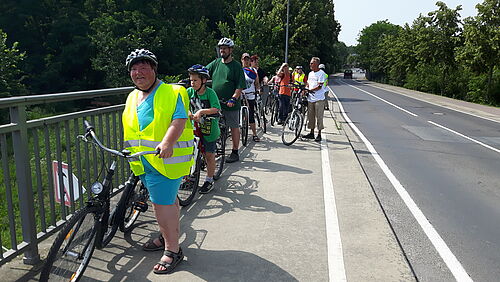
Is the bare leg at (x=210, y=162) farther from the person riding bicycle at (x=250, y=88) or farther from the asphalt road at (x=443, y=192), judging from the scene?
the person riding bicycle at (x=250, y=88)

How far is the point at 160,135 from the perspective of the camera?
3182 millimetres

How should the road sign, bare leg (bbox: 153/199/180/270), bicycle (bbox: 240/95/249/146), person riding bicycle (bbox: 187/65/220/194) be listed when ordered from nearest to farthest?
bare leg (bbox: 153/199/180/270), the road sign, person riding bicycle (bbox: 187/65/220/194), bicycle (bbox: 240/95/249/146)

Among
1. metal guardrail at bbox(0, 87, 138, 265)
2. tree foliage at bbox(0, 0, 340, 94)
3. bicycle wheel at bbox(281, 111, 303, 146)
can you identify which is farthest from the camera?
tree foliage at bbox(0, 0, 340, 94)

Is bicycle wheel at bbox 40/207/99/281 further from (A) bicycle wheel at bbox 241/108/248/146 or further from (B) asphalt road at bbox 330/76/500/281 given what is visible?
(A) bicycle wheel at bbox 241/108/248/146

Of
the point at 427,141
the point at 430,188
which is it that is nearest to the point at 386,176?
the point at 430,188

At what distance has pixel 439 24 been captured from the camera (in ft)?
128

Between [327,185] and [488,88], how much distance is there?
96.0 ft

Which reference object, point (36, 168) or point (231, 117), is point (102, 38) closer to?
point (231, 117)

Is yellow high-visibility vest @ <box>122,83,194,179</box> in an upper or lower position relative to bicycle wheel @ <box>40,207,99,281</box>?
upper

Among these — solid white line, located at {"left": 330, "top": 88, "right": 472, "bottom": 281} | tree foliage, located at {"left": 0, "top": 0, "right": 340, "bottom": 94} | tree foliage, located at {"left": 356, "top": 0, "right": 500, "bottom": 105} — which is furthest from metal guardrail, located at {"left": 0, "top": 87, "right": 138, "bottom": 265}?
tree foliage, located at {"left": 356, "top": 0, "right": 500, "bottom": 105}

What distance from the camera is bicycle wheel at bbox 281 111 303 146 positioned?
920 centimetres

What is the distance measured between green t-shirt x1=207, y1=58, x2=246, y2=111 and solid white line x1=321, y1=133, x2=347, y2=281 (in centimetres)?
201

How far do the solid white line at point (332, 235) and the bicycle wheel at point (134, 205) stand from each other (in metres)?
1.72

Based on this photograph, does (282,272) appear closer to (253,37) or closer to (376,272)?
(376,272)
